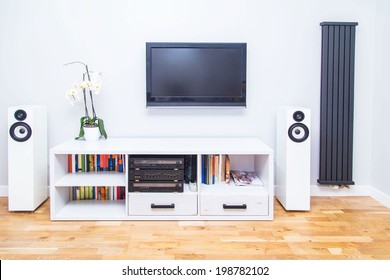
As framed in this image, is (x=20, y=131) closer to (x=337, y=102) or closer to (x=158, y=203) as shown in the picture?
(x=158, y=203)

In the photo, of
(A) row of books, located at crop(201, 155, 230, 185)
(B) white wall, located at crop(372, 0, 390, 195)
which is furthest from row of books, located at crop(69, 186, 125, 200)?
(B) white wall, located at crop(372, 0, 390, 195)


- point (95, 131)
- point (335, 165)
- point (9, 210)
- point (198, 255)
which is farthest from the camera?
point (335, 165)

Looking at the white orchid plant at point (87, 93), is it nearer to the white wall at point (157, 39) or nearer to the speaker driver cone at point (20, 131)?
the white wall at point (157, 39)

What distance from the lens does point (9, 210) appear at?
2959 millimetres

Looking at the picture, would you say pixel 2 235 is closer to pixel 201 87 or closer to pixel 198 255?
pixel 198 255

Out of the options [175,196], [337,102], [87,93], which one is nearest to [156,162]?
[175,196]

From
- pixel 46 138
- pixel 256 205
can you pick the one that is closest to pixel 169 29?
pixel 46 138

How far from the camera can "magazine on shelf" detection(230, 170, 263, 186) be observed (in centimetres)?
304

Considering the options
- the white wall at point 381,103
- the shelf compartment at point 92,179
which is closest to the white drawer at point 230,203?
the shelf compartment at point 92,179

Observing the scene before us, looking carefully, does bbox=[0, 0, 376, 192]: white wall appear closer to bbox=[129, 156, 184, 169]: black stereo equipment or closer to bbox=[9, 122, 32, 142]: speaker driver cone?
bbox=[9, 122, 32, 142]: speaker driver cone

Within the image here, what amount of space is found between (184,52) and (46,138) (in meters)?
1.34

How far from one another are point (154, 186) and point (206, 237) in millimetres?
576

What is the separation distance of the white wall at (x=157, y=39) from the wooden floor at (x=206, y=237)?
865 millimetres

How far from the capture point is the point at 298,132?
9.68 feet
